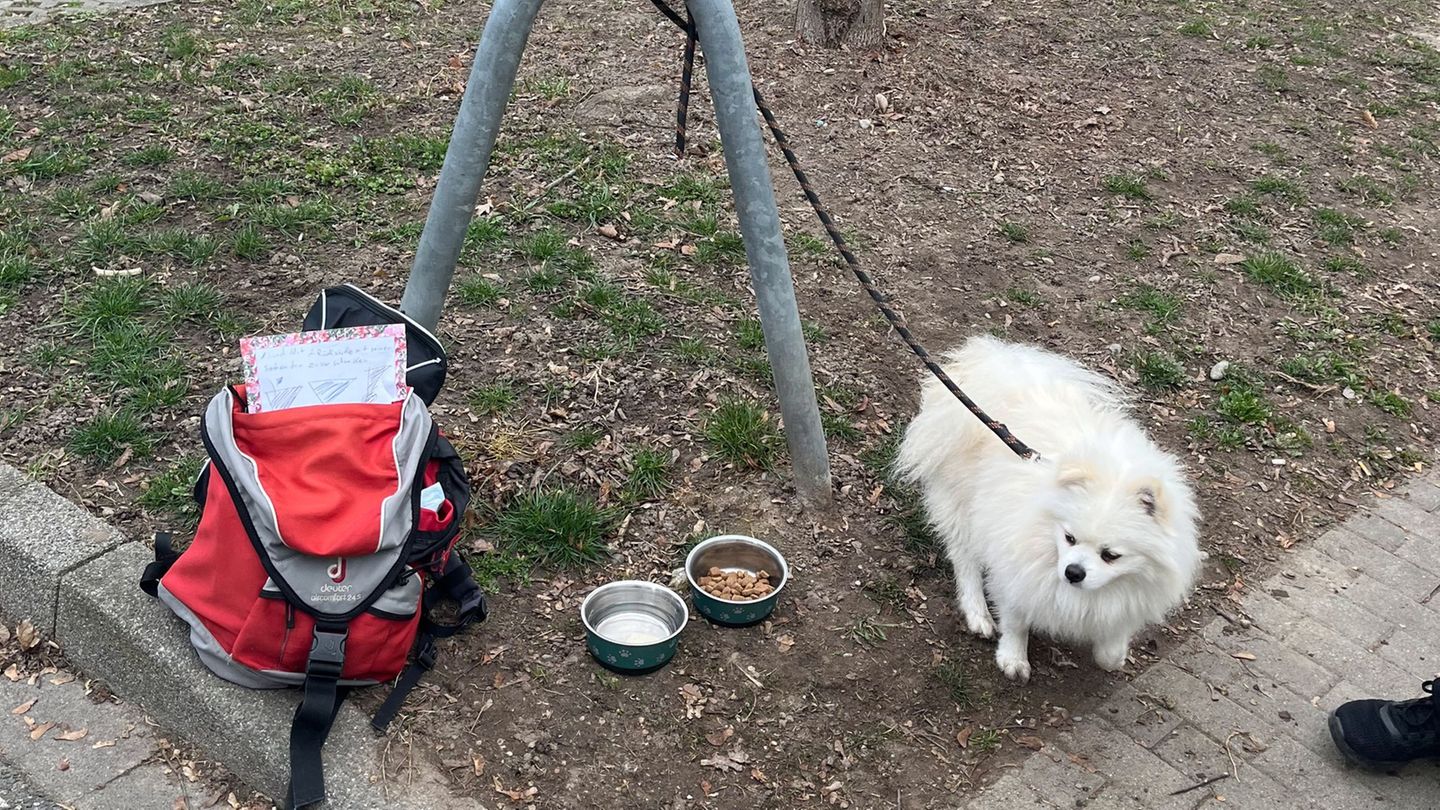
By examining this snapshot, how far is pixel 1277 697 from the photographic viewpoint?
3.15 m

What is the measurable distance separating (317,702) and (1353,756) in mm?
2738

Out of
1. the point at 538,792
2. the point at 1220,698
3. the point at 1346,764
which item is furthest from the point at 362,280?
the point at 1346,764

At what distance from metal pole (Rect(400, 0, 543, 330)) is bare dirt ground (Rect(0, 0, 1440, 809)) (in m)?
0.60

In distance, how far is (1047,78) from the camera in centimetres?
668

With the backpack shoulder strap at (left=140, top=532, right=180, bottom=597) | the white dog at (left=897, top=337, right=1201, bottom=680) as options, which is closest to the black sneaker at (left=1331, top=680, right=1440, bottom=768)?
the white dog at (left=897, top=337, right=1201, bottom=680)

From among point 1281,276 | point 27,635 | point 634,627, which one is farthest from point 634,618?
point 1281,276

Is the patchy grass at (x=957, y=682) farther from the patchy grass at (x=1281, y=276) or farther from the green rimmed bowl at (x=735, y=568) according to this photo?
the patchy grass at (x=1281, y=276)

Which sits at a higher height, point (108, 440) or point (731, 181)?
point (731, 181)

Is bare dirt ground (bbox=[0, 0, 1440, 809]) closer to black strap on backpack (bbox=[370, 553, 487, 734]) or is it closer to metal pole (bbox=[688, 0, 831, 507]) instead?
black strap on backpack (bbox=[370, 553, 487, 734])

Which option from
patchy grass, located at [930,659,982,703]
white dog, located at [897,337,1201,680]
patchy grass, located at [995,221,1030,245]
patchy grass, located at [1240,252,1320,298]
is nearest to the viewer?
white dog, located at [897,337,1201,680]

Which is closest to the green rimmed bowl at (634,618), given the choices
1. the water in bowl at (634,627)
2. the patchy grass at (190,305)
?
the water in bowl at (634,627)

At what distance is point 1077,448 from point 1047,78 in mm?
4387

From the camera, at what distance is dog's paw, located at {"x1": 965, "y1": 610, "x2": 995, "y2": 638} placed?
3203mm

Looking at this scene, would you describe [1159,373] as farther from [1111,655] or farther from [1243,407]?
[1111,655]
